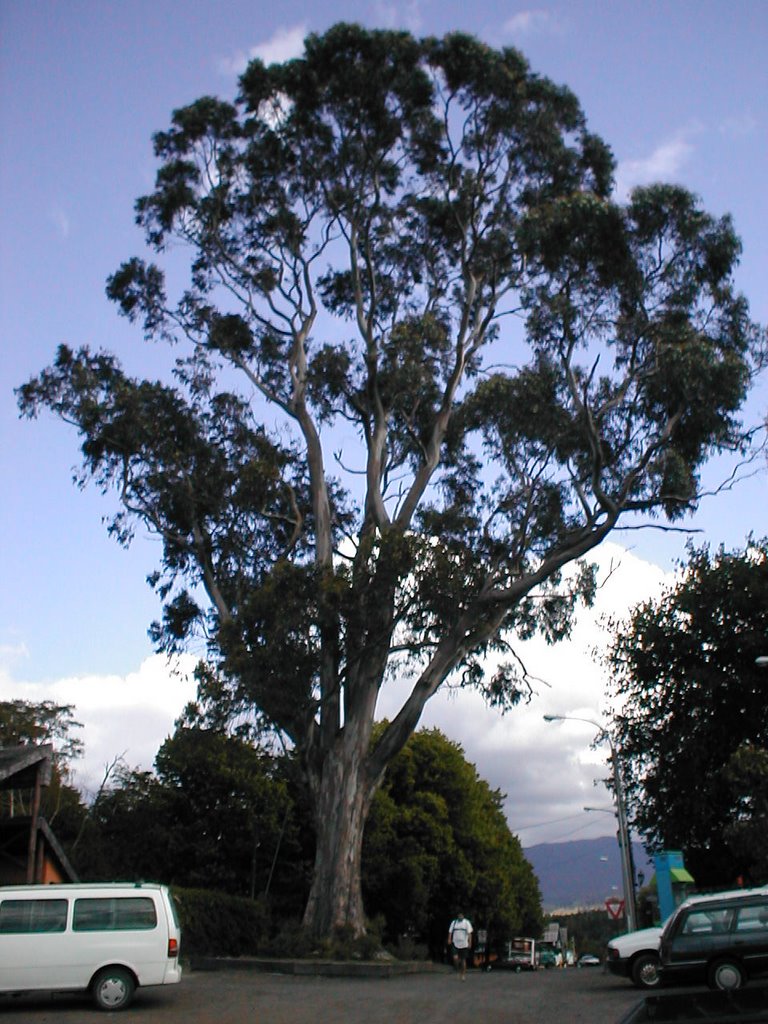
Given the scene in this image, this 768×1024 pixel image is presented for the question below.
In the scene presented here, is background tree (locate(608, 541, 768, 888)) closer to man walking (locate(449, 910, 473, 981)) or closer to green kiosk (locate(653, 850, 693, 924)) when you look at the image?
green kiosk (locate(653, 850, 693, 924))

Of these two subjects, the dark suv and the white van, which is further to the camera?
the dark suv

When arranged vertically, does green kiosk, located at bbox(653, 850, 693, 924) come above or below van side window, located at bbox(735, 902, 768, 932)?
above

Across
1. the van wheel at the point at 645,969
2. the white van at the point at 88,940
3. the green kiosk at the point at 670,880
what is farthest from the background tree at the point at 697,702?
the white van at the point at 88,940

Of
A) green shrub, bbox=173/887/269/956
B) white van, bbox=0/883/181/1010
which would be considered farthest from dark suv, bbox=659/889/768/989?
green shrub, bbox=173/887/269/956

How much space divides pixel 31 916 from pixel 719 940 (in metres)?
8.99

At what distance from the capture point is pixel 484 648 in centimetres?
2530

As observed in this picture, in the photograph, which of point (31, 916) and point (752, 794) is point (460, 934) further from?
point (31, 916)

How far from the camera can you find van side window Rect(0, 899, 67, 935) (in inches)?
531

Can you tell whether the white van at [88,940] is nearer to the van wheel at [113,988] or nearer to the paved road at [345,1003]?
the van wheel at [113,988]

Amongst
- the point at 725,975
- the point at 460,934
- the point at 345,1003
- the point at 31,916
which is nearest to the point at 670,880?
the point at 460,934

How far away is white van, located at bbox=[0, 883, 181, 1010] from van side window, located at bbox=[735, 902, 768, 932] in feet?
24.5

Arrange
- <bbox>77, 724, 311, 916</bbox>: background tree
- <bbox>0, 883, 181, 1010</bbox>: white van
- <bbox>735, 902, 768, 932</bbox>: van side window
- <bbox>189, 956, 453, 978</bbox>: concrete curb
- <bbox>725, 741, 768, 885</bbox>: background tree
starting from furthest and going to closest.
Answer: <bbox>77, 724, 311, 916</bbox>: background tree → <bbox>725, 741, 768, 885</bbox>: background tree → <bbox>189, 956, 453, 978</bbox>: concrete curb → <bbox>735, 902, 768, 932</bbox>: van side window → <bbox>0, 883, 181, 1010</bbox>: white van

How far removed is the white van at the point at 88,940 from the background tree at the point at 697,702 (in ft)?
65.9

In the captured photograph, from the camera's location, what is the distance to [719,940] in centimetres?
1446
